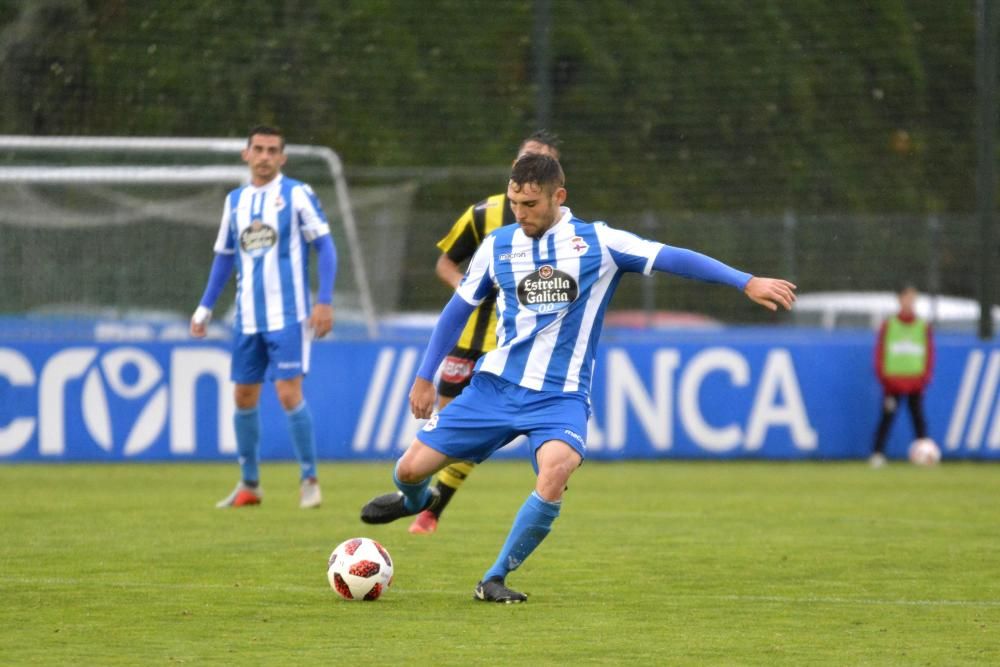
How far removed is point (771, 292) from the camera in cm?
649

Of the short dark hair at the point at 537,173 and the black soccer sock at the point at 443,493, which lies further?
the black soccer sock at the point at 443,493

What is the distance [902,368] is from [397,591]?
9.36 meters

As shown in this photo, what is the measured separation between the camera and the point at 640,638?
19.9ft

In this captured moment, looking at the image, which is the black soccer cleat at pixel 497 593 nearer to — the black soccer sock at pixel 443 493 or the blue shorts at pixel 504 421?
the blue shorts at pixel 504 421

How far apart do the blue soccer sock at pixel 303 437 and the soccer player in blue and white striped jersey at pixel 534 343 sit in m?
3.57

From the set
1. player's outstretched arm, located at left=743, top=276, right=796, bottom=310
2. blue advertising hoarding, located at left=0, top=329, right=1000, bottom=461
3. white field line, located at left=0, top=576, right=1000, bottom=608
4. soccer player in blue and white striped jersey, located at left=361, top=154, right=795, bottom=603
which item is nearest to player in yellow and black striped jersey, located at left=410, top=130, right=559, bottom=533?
white field line, located at left=0, top=576, right=1000, bottom=608

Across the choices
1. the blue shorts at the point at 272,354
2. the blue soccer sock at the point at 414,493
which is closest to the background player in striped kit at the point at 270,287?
Answer: the blue shorts at the point at 272,354

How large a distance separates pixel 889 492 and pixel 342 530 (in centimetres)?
502

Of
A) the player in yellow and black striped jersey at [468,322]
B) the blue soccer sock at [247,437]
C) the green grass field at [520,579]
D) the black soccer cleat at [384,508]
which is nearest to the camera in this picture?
the green grass field at [520,579]

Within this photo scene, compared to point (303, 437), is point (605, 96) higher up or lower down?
higher up

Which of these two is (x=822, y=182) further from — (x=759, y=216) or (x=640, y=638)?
(x=640, y=638)

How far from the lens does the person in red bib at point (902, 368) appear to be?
612 inches

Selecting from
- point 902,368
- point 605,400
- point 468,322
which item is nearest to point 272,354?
point 468,322

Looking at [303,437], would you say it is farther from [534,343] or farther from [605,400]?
[605,400]
